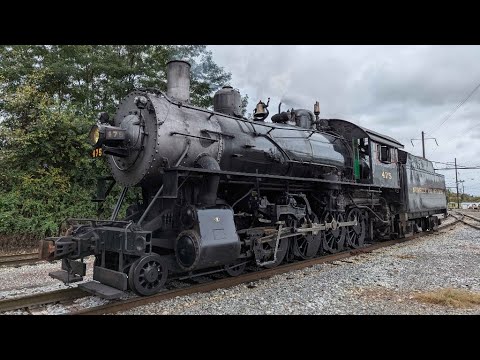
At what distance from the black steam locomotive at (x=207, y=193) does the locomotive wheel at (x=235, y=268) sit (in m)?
0.02

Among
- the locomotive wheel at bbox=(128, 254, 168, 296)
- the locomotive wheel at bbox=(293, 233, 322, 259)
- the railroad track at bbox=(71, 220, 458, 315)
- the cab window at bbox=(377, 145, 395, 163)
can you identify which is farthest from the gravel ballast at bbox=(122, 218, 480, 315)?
the cab window at bbox=(377, 145, 395, 163)

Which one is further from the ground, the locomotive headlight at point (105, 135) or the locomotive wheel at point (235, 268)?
the locomotive headlight at point (105, 135)

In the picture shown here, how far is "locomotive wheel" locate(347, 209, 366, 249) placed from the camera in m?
11.5

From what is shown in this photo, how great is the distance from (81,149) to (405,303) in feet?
45.0

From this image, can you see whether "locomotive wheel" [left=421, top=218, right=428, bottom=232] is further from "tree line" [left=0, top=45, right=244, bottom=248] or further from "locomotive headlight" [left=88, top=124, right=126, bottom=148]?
"locomotive headlight" [left=88, top=124, right=126, bottom=148]

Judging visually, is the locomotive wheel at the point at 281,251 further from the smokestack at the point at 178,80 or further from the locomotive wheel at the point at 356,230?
the smokestack at the point at 178,80

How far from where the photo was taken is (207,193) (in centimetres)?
696

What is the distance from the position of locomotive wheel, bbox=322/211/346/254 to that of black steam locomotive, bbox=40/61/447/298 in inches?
1.2

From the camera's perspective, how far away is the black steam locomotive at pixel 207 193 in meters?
6.14

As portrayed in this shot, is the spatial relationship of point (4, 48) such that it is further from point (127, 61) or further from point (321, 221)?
point (321, 221)

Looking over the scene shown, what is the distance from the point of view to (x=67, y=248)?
6.17 metres

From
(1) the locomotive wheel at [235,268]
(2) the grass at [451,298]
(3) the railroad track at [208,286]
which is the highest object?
(1) the locomotive wheel at [235,268]

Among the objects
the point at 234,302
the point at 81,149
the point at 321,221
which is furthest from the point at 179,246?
the point at 81,149

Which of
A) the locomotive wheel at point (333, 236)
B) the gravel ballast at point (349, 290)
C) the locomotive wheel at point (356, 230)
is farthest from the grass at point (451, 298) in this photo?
the locomotive wheel at point (356, 230)
